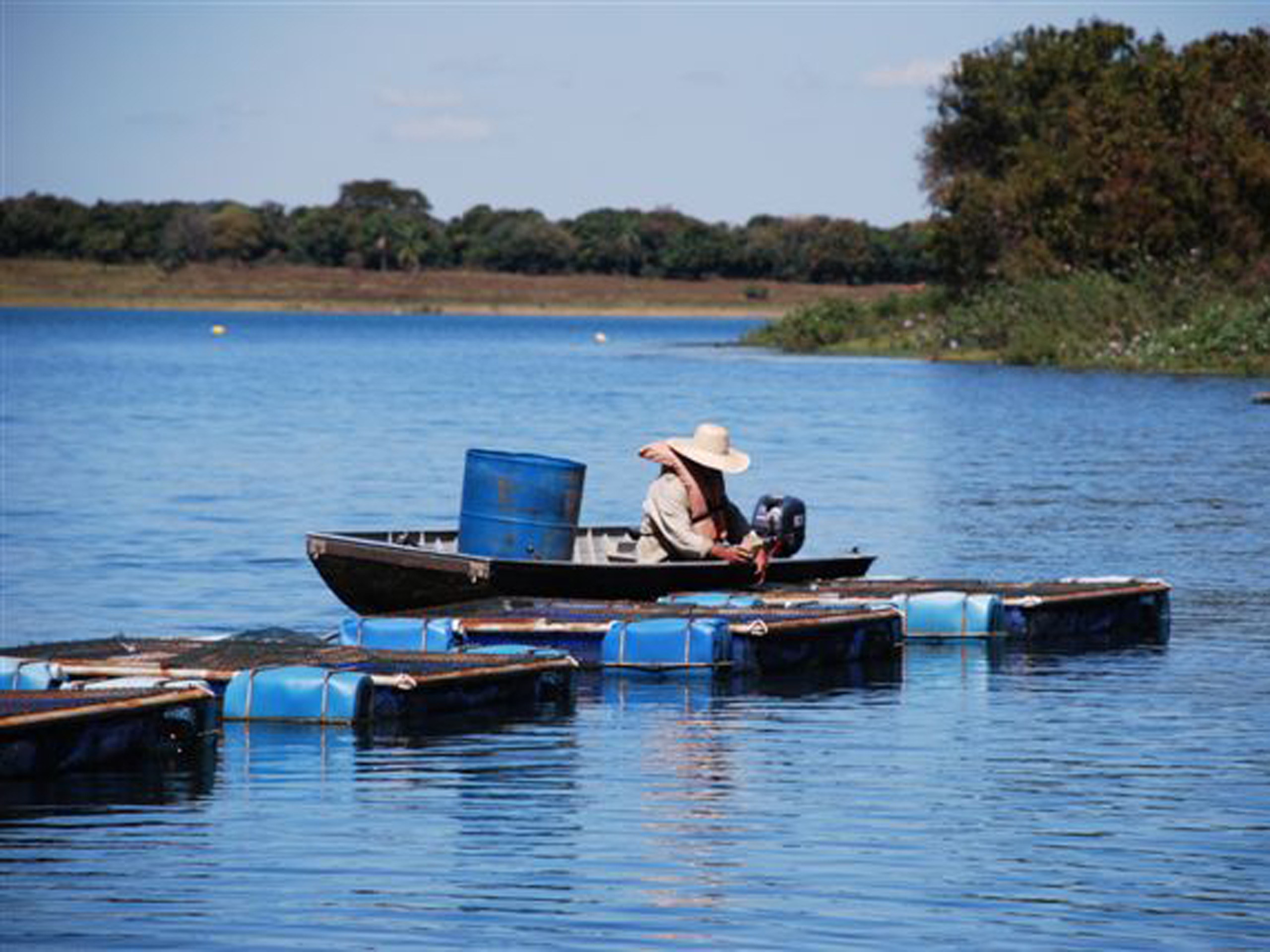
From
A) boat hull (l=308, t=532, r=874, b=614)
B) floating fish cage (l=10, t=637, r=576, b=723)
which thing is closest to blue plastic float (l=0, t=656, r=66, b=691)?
floating fish cage (l=10, t=637, r=576, b=723)

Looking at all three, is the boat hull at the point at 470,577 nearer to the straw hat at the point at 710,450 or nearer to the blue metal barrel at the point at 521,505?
the blue metal barrel at the point at 521,505

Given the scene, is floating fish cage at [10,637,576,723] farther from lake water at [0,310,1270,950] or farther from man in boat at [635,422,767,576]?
man in boat at [635,422,767,576]

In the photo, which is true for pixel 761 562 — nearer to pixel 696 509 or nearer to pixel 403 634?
pixel 696 509

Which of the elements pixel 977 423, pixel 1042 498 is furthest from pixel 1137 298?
pixel 1042 498

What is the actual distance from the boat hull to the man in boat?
17cm

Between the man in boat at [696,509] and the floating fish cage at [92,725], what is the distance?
6513mm

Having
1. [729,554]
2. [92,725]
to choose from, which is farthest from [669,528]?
[92,725]

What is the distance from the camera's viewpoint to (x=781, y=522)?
24547 millimetres

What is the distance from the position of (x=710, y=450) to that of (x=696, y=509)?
0.84 m

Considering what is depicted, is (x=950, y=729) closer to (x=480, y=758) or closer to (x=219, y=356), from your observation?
(x=480, y=758)

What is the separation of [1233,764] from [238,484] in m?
29.9

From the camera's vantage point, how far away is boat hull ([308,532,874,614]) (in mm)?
23469

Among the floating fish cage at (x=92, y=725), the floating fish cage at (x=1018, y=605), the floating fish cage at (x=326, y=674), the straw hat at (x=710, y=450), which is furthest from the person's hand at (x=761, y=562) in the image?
the floating fish cage at (x=92, y=725)

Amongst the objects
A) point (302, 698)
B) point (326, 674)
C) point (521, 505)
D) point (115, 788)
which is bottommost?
point (115, 788)
